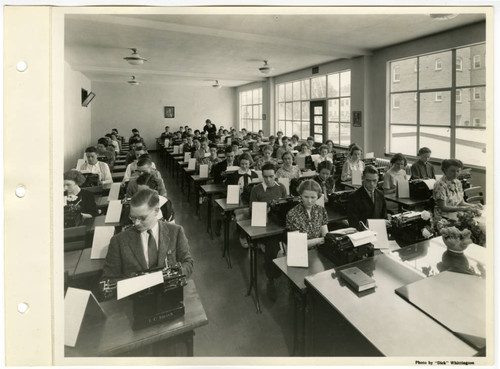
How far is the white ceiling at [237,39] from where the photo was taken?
406 cm

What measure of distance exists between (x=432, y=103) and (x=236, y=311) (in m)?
5.26

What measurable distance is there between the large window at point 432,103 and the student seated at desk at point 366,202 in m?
2.45

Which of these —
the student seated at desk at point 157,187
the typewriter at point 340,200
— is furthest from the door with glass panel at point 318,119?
the student seated at desk at point 157,187

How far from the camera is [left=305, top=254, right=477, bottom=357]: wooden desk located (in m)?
1.23

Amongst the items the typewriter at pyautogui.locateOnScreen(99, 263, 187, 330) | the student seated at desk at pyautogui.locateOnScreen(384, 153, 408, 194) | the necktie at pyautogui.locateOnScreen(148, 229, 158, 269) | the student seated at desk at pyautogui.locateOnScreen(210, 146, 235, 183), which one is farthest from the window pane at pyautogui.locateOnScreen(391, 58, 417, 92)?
the typewriter at pyautogui.locateOnScreen(99, 263, 187, 330)

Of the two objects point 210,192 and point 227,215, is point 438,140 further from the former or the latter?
point 227,215

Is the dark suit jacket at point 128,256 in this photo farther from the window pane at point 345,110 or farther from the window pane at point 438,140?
the window pane at point 345,110

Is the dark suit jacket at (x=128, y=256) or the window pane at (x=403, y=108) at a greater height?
the window pane at (x=403, y=108)

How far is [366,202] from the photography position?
2.95 m

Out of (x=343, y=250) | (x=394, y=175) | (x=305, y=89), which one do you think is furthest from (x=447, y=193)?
(x=305, y=89)

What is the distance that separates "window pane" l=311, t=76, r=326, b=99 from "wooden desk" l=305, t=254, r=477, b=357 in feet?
25.3

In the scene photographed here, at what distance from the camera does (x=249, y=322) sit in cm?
233

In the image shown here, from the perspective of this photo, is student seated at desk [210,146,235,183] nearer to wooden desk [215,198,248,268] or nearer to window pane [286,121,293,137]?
wooden desk [215,198,248,268]

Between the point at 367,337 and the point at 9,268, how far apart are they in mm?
1468
